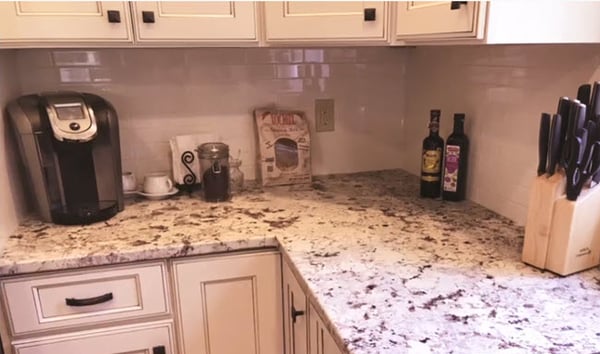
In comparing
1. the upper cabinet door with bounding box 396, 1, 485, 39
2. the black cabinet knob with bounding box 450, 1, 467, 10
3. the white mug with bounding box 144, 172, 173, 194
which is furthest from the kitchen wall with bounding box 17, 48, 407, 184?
the black cabinet knob with bounding box 450, 1, 467, 10

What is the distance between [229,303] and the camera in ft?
4.49

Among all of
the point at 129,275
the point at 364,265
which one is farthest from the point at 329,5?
the point at 129,275

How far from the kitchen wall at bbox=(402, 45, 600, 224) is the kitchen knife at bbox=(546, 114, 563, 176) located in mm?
206

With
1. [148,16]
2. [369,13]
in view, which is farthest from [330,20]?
[148,16]

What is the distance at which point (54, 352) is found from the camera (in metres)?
1.27

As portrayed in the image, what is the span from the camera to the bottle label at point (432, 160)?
62.1 inches

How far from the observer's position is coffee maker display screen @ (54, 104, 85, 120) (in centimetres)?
136

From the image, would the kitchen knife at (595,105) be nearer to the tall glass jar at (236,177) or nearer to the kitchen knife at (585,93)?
the kitchen knife at (585,93)

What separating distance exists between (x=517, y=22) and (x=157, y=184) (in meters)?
1.19

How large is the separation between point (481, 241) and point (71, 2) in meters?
1.26

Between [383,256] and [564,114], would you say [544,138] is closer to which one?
[564,114]

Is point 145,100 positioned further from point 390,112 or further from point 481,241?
point 481,241

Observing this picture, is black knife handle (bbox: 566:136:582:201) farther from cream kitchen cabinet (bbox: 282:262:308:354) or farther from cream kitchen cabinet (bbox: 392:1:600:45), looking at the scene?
cream kitchen cabinet (bbox: 282:262:308:354)

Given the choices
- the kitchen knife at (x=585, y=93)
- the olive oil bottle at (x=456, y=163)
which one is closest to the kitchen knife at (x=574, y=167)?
the kitchen knife at (x=585, y=93)
